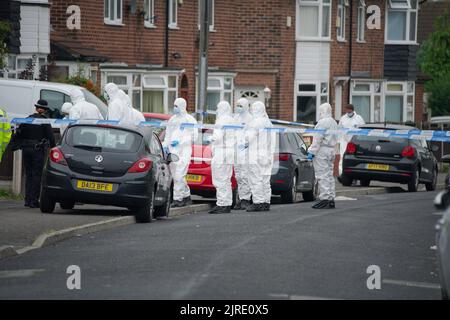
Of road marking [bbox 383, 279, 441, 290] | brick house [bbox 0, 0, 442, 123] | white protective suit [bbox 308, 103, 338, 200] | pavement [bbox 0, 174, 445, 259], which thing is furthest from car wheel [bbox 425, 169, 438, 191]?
road marking [bbox 383, 279, 441, 290]

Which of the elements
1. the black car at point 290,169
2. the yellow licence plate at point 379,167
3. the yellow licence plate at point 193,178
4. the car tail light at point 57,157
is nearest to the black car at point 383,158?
the yellow licence plate at point 379,167

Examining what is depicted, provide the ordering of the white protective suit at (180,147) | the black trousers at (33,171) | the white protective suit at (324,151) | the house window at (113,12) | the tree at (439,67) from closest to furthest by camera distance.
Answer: the black trousers at (33,171), the white protective suit at (180,147), the white protective suit at (324,151), the house window at (113,12), the tree at (439,67)

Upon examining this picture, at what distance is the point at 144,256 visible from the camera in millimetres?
14523

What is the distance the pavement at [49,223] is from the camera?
16.2m

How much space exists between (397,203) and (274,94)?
74.5ft

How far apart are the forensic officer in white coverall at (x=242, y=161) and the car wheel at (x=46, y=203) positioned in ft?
12.3

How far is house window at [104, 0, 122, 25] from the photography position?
40.5 metres

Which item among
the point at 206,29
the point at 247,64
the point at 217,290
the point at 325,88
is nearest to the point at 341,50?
the point at 325,88

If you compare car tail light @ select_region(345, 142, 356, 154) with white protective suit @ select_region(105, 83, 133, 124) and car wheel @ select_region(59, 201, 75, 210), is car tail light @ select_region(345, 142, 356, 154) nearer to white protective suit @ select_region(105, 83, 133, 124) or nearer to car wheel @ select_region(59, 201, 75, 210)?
white protective suit @ select_region(105, 83, 133, 124)

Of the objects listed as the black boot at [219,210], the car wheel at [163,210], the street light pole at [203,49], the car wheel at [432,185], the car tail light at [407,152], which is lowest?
the car wheel at [432,185]

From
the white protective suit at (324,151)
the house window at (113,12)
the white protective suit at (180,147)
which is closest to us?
the white protective suit at (180,147)

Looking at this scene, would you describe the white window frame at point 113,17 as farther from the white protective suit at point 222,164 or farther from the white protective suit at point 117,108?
the white protective suit at point 222,164

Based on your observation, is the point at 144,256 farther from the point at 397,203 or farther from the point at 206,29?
the point at 206,29

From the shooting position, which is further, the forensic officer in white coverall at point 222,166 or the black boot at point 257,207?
the black boot at point 257,207
